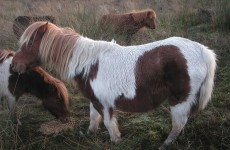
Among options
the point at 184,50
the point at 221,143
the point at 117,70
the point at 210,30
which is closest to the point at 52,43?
the point at 117,70

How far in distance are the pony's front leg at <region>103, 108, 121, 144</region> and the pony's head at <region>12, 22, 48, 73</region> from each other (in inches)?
38.5

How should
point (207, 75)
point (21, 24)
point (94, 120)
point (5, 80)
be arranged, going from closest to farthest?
point (207, 75)
point (94, 120)
point (5, 80)
point (21, 24)

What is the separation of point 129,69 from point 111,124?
66cm

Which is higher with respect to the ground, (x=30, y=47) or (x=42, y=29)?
(x=42, y=29)

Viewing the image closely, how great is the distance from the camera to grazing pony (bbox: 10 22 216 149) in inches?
122

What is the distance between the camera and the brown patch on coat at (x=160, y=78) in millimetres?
3102

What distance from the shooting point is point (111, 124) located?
351 cm

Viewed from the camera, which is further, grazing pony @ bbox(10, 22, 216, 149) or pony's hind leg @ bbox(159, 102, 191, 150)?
pony's hind leg @ bbox(159, 102, 191, 150)

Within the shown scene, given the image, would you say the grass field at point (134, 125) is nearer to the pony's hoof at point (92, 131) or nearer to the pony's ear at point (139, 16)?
the pony's hoof at point (92, 131)

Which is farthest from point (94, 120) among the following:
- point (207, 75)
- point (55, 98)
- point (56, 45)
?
point (207, 75)

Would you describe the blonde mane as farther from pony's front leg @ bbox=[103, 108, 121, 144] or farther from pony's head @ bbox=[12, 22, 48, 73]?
pony's front leg @ bbox=[103, 108, 121, 144]

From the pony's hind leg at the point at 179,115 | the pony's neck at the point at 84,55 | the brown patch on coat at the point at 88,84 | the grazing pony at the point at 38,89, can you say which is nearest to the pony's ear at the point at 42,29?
the pony's neck at the point at 84,55

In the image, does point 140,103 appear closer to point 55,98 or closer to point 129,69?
point 129,69

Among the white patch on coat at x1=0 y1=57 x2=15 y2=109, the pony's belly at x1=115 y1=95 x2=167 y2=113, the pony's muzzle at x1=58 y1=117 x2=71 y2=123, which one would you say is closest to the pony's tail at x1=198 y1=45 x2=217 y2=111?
the pony's belly at x1=115 y1=95 x2=167 y2=113
